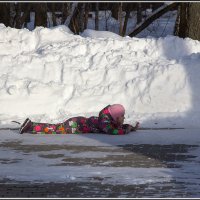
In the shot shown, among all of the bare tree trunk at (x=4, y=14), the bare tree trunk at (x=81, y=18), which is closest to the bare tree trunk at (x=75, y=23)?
the bare tree trunk at (x=81, y=18)

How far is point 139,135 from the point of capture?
36.7 feet

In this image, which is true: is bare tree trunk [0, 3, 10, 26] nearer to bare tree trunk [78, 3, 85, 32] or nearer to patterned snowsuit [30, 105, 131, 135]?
bare tree trunk [78, 3, 85, 32]

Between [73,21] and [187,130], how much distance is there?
11.5 metres

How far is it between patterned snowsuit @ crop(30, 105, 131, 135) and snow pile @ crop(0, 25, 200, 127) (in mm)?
1141

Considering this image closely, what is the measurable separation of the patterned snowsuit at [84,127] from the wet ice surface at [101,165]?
16cm

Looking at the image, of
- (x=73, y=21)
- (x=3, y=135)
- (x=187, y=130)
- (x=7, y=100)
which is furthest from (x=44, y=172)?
(x=73, y=21)

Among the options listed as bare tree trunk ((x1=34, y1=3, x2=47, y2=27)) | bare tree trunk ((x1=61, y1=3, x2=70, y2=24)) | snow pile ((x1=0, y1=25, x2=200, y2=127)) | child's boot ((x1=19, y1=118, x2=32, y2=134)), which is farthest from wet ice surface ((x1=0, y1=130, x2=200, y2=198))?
bare tree trunk ((x1=61, y1=3, x2=70, y2=24))

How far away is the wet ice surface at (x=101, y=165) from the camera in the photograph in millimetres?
7500

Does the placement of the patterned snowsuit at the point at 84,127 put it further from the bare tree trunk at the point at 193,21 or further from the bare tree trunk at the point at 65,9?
the bare tree trunk at the point at 65,9

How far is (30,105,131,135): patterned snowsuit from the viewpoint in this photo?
11203mm

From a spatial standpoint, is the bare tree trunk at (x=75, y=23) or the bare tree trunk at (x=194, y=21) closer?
the bare tree trunk at (x=194, y=21)

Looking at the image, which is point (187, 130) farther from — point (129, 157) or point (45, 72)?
point (45, 72)

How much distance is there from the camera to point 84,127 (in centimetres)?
1141

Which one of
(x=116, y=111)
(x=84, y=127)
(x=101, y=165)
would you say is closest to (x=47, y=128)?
(x=84, y=127)
